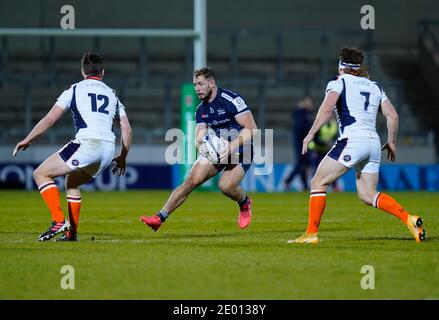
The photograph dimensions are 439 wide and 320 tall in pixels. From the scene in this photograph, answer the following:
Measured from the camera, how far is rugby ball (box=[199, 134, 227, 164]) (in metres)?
11.7

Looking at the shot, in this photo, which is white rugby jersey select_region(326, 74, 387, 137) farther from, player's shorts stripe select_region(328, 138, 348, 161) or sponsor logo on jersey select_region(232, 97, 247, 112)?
sponsor logo on jersey select_region(232, 97, 247, 112)

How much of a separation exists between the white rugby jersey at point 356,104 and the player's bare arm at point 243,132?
1.42 meters

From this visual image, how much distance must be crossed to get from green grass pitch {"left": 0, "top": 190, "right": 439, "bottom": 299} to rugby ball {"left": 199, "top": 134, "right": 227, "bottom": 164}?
88 centimetres

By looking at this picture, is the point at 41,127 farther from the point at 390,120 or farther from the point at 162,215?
the point at 390,120

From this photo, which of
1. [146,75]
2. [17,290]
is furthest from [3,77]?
[17,290]

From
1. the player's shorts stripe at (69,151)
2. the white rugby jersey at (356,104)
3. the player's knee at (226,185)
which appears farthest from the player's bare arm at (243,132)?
the player's shorts stripe at (69,151)

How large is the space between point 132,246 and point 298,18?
21615 millimetres

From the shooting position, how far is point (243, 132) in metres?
11.7

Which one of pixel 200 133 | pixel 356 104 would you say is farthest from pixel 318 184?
pixel 200 133

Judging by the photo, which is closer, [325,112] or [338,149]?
[325,112]

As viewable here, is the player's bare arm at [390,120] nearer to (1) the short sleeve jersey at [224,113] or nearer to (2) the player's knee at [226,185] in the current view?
(1) the short sleeve jersey at [224,113]

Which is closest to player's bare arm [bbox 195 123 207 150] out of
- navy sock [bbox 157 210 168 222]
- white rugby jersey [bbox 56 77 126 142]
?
navy sock [bbox 157 210 168 222]

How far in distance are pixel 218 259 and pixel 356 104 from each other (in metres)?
2.38

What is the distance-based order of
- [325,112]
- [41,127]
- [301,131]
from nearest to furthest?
[325,112] < [41,127] < [301,131]
